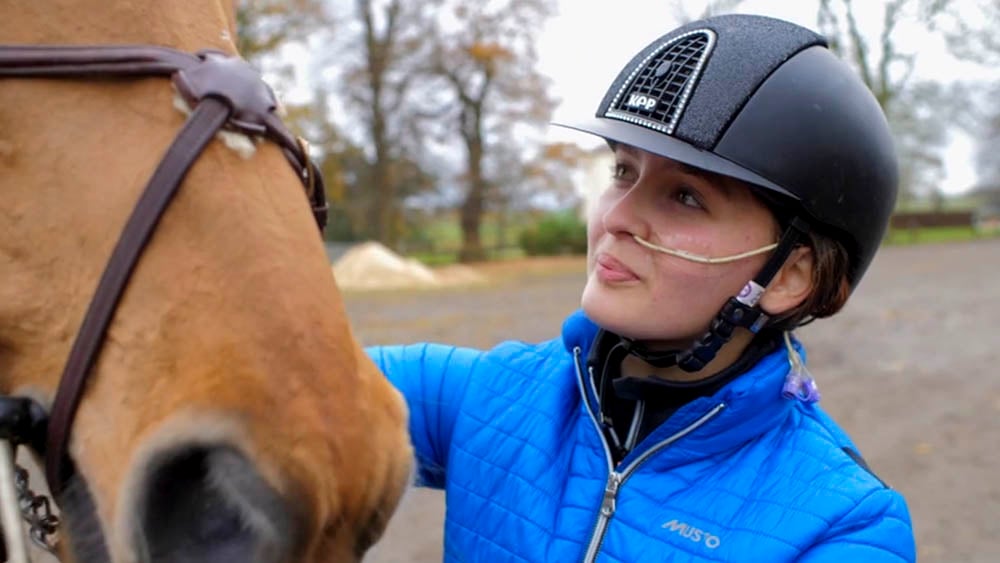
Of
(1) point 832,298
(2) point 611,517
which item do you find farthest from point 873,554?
(1) point 832,298

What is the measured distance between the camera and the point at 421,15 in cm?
2659

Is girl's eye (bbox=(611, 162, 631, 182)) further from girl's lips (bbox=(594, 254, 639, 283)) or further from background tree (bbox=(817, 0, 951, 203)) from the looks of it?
background tree (bbox=(817, 0, 951, 203))

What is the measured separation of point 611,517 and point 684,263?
57cm

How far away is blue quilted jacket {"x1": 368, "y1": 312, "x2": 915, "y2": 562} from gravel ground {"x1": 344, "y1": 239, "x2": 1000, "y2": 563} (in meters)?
0.26

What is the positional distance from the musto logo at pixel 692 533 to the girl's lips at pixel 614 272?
0.53 m

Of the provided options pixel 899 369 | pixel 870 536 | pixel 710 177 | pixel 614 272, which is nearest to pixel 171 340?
pixel 614 272

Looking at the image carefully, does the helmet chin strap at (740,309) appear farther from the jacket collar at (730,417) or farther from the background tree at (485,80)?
the background tree at (485,80)

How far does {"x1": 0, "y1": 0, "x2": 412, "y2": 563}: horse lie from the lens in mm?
1178

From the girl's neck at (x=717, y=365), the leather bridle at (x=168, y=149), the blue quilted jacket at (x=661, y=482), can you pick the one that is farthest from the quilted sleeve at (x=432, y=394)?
the leather bridle at (x=168, y=149)

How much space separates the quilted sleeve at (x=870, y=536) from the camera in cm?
155

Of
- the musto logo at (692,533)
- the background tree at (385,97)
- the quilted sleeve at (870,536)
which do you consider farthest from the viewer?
the background tree at (385,97)

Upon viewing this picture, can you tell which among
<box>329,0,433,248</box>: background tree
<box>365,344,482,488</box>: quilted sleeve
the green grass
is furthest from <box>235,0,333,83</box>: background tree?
the green grass

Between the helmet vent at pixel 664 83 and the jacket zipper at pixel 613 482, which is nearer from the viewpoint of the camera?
the jacket zipper at pixel 613 482

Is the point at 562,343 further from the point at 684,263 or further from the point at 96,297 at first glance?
the point at 96,297
